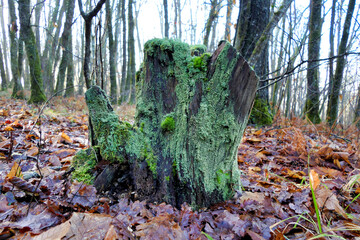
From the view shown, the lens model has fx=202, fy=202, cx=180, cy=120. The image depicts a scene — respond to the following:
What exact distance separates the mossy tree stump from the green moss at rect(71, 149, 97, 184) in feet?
0.30

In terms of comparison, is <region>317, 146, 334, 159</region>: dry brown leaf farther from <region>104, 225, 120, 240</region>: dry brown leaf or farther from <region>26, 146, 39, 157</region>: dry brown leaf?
<region>26, 146, 39, 157</region>: dry brown leaf

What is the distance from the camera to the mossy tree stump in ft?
5.15

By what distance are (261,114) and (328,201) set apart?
13.3 feet

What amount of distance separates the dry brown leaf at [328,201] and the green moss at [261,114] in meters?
3.90

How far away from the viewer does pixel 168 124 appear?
1630 millimetres

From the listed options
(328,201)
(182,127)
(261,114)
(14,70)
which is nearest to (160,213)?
(182,127)

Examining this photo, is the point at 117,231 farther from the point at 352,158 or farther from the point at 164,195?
the point at 352,158

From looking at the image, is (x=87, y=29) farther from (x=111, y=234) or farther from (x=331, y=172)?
(x=331, y=172)

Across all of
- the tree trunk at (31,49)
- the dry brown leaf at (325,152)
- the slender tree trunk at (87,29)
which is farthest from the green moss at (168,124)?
the tree trunk at (31,49)

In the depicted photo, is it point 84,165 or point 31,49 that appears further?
point 31,49

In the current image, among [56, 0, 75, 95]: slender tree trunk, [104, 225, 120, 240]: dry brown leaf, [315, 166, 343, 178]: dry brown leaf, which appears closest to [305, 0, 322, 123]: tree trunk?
[315, 166, 343, 178]: dry brown leaf

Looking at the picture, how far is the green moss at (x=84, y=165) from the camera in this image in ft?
5.42

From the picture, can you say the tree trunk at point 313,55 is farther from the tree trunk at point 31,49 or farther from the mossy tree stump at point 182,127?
the tree trunk at point 31,49

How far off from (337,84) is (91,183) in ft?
28.3
